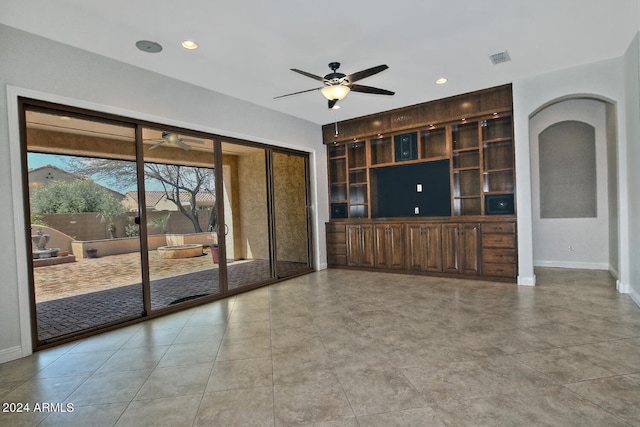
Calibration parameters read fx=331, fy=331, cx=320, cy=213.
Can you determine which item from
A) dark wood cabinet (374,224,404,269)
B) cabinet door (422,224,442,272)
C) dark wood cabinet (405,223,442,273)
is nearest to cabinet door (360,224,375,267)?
dark wood cabinet (374,224,404,269)

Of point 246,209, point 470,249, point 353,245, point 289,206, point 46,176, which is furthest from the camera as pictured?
point 246,209

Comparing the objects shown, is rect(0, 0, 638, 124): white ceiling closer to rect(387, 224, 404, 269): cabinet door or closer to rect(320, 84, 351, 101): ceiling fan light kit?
rect(320, 84, 351, 101): ceiling fan light kit

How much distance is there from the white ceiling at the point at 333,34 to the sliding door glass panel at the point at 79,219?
0.97m

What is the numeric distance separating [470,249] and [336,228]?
2.61 metres

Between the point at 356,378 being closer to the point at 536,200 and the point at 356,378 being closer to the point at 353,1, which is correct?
the point at 353,1

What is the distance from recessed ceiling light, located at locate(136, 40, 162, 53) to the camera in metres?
3.39

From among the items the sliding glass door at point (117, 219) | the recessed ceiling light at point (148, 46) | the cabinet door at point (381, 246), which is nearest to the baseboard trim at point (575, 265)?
the cabinet door at point (381, 246)

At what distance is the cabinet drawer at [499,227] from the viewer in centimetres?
506

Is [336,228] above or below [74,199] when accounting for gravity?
below

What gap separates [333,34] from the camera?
11.1 ft

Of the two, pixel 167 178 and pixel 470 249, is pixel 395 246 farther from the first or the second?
pixel 167 178

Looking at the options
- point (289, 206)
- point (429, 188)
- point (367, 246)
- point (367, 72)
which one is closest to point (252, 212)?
point (289, 206)

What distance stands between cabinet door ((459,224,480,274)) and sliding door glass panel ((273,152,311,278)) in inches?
122

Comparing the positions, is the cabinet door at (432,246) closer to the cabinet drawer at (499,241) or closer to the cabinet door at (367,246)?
the cabinet drawer at (499,241)
